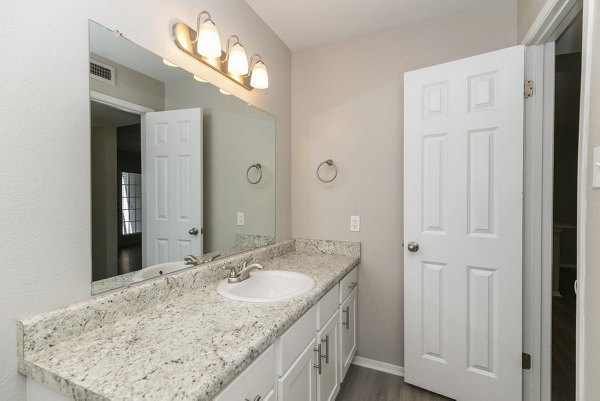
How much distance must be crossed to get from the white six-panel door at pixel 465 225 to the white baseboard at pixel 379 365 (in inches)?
5.2

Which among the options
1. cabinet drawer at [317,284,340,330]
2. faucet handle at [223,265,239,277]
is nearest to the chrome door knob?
cabinet drawer at [317,284,340,330]

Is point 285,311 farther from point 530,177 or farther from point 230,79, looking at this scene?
point 530,177

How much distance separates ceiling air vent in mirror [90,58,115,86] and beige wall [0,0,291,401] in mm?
23

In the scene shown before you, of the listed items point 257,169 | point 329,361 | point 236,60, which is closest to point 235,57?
point 236,60

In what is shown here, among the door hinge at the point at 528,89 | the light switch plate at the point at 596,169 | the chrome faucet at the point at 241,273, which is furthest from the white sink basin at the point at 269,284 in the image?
the door hinge at the point at 528,89

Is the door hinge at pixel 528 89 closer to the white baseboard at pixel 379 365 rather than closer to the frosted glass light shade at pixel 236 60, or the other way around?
the frosted glass light shade at pixel 236 60

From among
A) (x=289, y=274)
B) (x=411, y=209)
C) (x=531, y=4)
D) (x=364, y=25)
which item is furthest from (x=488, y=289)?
(x=364, y=25)

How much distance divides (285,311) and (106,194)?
76 centimetres

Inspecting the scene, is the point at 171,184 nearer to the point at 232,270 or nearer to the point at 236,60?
the point at 232,270

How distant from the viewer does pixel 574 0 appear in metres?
1.10

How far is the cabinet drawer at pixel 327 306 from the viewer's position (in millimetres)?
1305

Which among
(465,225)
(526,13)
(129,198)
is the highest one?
(526,13)

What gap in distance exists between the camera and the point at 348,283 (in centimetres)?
177

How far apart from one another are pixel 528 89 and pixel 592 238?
3.24 ft
